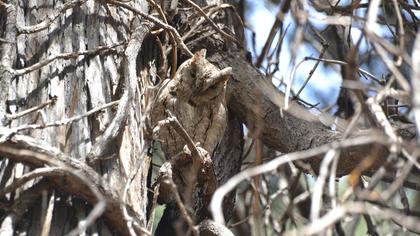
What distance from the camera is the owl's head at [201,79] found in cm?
254

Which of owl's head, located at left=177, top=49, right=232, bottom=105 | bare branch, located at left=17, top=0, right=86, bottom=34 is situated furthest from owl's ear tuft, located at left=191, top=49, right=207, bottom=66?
bare branch, located at left=17, top=0, right=86, bottom=34

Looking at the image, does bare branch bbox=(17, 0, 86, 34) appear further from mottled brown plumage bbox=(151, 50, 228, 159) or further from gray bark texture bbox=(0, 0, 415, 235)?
mottled brown plumage bbox=(151, 50, 228, 159)

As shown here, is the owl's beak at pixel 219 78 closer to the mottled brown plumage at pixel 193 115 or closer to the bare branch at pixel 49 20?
the mottled brown plumage at pixel 193 115

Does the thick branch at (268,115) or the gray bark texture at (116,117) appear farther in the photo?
the thick branch at (268,115)

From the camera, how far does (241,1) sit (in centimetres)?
337

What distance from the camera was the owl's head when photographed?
8.35ft

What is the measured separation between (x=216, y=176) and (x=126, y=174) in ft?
1.96

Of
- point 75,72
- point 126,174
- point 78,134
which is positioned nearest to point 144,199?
point 126,174

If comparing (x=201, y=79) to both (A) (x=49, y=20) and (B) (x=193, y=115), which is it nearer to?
(B) (x=193, y=115)

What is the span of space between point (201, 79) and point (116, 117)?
0.47m

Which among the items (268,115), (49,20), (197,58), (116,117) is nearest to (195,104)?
(197,58)

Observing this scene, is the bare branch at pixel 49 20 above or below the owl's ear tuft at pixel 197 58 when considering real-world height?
above

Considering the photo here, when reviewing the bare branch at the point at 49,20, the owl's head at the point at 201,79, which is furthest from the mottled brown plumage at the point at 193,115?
the bare branch at the point at 49,20

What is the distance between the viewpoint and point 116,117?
2189 mm
